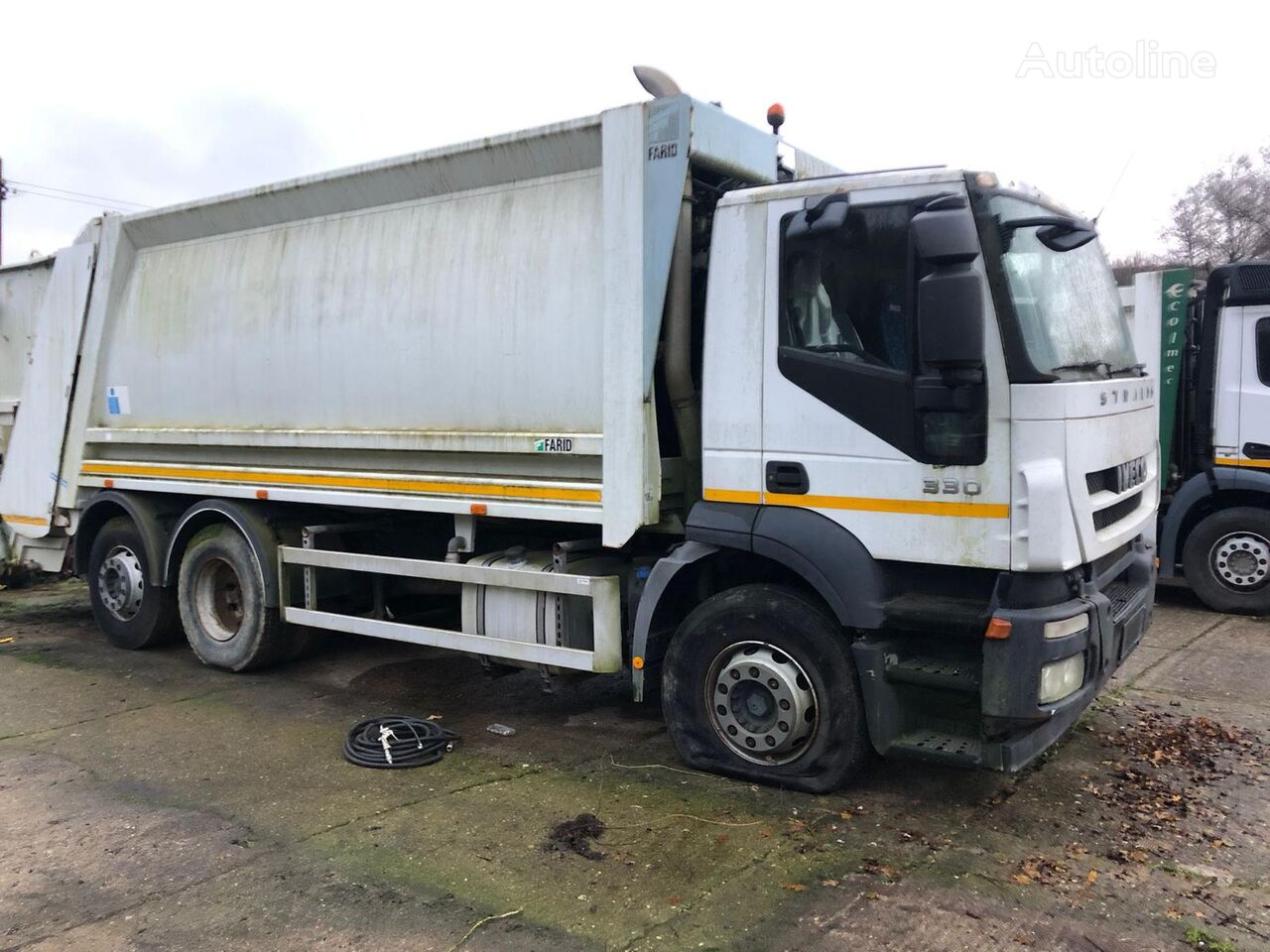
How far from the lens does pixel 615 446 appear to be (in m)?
4.79

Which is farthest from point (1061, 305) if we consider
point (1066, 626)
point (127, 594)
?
point (127, 594)

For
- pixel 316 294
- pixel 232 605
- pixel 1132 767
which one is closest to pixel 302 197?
pixel 316 294

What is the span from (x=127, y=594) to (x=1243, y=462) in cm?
894

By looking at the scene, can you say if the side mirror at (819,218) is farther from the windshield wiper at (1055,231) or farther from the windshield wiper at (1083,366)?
the windshield wiper at (1083,366)

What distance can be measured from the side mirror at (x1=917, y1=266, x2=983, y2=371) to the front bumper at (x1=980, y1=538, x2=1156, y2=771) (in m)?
0.99

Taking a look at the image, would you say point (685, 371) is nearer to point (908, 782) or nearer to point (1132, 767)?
point (908, 782)

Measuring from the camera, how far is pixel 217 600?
285 inches

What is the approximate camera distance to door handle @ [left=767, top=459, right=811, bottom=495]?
4.37 metres

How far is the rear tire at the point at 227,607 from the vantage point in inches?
267

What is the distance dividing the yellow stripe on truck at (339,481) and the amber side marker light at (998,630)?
6.42ft

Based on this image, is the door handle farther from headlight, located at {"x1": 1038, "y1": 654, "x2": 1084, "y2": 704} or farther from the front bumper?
headlight, located at {"x1": 1038, "y1": 654, "x2": 1084, "y2": 704}

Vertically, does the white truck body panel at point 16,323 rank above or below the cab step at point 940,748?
above

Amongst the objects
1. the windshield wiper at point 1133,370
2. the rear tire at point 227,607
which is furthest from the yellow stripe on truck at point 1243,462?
the rear tire at point 227,607

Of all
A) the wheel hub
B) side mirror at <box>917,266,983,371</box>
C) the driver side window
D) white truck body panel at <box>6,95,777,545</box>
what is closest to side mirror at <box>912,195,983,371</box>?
side mirror at <box>917,266,983,371</box>
